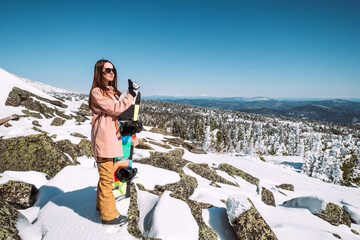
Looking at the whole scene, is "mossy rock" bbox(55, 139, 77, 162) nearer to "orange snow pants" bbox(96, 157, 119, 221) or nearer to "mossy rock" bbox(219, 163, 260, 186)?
"orange snow pants" bbox(96, 157, 119, 221)

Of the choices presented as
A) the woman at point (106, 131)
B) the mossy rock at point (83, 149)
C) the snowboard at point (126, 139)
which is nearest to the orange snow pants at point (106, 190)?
the woman at point (106, 131)

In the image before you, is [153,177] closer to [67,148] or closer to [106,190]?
[106,190]

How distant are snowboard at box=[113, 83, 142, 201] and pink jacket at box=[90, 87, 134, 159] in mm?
193

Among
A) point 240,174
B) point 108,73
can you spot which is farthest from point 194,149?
point 108,73

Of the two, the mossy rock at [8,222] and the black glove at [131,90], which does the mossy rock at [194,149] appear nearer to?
the mossy rock at [8,222]

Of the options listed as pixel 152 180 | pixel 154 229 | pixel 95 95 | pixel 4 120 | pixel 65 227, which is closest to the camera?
pixel 95 95

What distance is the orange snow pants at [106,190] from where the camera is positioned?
3555 millimetres

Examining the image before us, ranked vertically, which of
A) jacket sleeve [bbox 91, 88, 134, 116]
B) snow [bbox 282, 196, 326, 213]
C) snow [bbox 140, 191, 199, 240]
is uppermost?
jacket sleeve [bbox 91, 88, 134, 116]

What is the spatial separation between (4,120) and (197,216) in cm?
1508

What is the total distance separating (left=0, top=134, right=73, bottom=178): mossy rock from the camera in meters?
6.80

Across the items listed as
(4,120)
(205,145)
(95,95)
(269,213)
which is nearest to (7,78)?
(4,120)

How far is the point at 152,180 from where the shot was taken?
7551 mm

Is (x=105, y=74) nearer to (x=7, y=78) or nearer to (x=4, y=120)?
(x=4, y=120)

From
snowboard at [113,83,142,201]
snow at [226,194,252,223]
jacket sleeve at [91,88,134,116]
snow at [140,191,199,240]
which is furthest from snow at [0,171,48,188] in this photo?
snow at [226,194,252,223]
